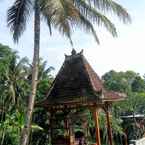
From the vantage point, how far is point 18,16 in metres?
13.9

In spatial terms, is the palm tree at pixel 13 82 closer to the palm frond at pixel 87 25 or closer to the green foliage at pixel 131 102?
the green foliage at pixel 131 102

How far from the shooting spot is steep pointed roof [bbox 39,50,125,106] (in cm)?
1803

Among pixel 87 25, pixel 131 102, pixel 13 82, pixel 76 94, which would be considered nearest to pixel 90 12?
pixel 87 25

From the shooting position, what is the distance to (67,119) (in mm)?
21578

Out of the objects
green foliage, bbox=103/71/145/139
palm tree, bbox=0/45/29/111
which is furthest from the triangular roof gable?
palm tree, bbox=0/45/29/111

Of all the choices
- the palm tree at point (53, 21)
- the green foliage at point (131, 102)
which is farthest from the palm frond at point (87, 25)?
the green foliage at point (131, 102)

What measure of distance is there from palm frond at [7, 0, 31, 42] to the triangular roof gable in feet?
17.3

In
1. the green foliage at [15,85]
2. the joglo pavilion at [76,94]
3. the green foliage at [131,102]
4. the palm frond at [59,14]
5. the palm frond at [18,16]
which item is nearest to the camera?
the palm frond at [59,14]

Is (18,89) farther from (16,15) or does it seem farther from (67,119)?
(16,15)

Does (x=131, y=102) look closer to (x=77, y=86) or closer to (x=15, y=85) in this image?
(x=15, y=85)

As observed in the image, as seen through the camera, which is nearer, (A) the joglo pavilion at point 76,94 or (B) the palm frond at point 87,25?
(B) the palm frond at point 87,25

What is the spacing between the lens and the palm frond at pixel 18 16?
546 inches

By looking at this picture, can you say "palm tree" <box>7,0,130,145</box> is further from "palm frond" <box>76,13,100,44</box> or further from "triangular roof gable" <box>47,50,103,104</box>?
"triangular roof gable" <box>47,50,103,104</box>

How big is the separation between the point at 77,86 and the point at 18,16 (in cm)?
635
